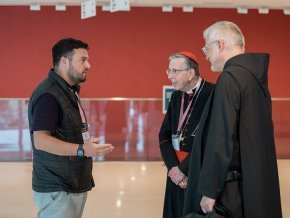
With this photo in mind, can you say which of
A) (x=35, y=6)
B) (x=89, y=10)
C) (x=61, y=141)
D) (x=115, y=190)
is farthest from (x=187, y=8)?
(x=61, y=141)

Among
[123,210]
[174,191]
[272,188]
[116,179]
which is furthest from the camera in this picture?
[116,179]

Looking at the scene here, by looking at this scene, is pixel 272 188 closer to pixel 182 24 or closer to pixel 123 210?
pixel 123 210

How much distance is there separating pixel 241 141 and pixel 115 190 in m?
3.81

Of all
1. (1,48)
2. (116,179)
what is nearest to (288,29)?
(116,179)

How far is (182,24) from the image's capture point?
29.2 feet

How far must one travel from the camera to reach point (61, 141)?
2.42 metres

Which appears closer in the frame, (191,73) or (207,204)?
(207,204)

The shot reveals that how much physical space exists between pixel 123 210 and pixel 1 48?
542 centimetres

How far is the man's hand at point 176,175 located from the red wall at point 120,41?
5.90 metres

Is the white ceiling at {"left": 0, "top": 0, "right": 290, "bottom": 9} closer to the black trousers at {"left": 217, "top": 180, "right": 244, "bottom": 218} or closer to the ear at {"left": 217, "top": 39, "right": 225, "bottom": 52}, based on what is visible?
the ear at {"left": 217, "top": 39, "right": 225, "bottom": 52}

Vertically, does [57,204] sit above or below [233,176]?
below

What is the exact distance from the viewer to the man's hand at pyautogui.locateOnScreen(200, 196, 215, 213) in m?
2.09

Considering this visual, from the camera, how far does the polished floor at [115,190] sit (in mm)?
4707

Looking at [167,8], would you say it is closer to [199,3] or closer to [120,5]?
[199,3]
